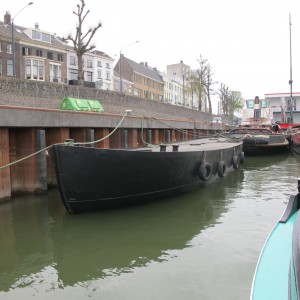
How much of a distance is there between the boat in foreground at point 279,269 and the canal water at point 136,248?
0.79 m

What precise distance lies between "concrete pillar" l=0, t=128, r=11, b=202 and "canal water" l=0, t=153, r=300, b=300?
253mm

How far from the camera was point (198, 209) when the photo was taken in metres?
7.98

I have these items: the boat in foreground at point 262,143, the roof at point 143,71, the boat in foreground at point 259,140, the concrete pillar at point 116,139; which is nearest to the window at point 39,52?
the roof at point 143,71

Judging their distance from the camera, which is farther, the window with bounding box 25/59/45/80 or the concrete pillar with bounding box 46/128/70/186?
the window with bounding box 25/59/45/80

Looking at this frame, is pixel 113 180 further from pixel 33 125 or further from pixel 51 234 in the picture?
pixel 33 125

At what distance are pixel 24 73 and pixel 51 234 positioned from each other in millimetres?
42876

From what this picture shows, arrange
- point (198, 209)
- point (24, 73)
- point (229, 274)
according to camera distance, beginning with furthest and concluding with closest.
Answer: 1. point (24, 73)
2. point (198, 209)
3. point (229, 274)

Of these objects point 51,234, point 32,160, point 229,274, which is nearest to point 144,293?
point 229,274

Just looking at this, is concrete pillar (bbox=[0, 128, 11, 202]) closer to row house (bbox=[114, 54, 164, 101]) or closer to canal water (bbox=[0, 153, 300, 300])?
canal water (bbox=[0, 153, 300, 300])

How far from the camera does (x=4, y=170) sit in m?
8.21

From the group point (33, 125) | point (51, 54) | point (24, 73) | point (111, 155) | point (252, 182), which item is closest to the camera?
point (111, 155)

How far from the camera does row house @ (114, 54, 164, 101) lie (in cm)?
7031

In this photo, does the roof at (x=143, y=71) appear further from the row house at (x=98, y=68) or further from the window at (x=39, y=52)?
the window at (x=39, y=52)

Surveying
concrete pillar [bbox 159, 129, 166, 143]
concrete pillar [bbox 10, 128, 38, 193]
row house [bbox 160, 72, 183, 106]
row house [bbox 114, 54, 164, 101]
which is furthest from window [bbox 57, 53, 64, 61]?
concrete pillar [bbox 10, 128, 38, 193]
